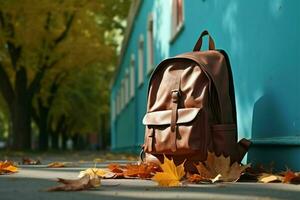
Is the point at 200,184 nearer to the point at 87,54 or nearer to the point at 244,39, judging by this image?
the point at 244,39

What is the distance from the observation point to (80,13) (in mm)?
20891

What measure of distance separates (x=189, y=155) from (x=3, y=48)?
16.3 metres

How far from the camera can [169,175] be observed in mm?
4312

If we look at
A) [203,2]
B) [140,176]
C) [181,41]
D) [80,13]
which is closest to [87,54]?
[80,13]

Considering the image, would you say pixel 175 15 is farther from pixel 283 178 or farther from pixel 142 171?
pixel 283 178

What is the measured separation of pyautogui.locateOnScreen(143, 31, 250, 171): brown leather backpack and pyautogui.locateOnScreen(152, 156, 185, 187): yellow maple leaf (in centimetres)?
36

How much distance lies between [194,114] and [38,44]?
630 inches

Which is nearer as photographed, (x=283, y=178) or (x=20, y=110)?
(x=283, y=178)

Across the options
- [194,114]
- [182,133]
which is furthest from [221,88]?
[182,133]

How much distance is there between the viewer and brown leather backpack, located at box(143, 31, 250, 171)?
472cm

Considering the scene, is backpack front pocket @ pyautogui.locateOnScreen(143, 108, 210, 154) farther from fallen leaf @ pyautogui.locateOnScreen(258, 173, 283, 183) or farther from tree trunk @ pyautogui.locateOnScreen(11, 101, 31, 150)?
tree trunk @ pyautogui.locateOnScreen(11, 101, 31, 150)

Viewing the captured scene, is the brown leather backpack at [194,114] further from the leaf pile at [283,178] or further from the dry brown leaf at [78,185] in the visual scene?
the dry brown leaf at [78,185]

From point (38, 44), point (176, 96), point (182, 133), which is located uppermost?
point (38, 44)

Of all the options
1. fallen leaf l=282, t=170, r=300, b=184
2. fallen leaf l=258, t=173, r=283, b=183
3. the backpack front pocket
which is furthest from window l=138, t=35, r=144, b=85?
fallen leaf l=282, t=170, r=300, b=184
